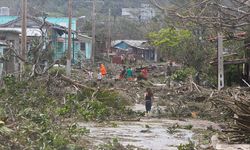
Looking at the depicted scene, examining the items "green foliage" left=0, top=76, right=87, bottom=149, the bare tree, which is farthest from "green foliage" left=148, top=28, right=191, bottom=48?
the bare tree

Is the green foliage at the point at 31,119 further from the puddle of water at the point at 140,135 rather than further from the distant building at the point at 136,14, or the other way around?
the distant building at the point at 136,14

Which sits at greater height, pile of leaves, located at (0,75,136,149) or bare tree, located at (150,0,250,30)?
bare tree, located at (150,0,250,30)

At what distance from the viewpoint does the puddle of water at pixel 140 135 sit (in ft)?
45.4

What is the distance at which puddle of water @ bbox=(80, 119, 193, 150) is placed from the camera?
1383 cm

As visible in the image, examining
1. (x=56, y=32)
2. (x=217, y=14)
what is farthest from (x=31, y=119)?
(x=56, y=32)

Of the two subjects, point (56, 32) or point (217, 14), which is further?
point (56, 32)

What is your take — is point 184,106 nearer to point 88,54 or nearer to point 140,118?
point 140,118

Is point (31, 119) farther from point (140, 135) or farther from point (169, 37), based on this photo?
point (169, 37)

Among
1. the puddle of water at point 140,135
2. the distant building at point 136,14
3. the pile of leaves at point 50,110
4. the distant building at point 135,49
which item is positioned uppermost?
the distant building at point 136,14

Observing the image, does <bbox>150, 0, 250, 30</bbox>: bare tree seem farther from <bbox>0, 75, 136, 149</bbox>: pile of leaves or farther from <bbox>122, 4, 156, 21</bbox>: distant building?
<bbox>122, 4, 156, 21</bbox>: distant building

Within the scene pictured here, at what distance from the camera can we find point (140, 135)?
15.7 m

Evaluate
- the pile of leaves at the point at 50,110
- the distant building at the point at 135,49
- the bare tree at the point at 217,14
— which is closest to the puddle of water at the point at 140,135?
the pile of leaves at the point at 50,110

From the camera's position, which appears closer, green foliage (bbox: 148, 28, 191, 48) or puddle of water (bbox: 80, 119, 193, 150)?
puddle of water (bbox: 80, 119, 193, 150)

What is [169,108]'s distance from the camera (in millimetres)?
21875
